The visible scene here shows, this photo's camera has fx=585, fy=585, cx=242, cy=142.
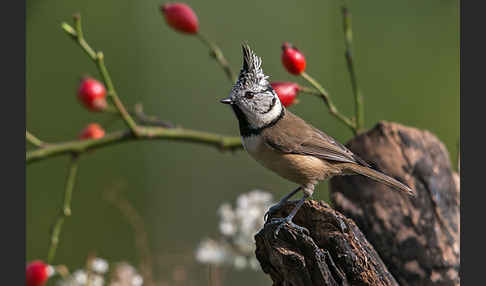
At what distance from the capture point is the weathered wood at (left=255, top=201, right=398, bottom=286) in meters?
1.54

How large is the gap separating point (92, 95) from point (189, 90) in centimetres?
237

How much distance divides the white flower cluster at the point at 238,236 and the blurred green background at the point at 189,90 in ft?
3.68

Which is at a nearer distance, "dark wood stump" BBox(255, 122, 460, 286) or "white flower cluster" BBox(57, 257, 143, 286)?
"dark wood stump" BBox(255, 122, 460, 286)

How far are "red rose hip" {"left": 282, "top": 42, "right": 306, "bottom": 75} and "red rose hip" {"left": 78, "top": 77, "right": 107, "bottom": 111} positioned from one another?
27.6 inches

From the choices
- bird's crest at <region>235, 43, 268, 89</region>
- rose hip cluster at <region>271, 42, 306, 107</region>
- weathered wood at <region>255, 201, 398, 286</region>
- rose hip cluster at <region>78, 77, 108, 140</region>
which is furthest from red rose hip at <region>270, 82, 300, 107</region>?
rose hip cluster at <region>78, 77, 108, 140</region>

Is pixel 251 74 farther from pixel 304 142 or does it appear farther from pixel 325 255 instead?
pixel 325 255

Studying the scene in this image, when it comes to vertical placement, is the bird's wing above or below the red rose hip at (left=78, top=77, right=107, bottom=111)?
below

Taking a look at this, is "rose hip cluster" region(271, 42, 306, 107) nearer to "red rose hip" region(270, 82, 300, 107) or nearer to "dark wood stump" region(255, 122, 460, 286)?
"red rose hip" region(270, 82, 300, 107)

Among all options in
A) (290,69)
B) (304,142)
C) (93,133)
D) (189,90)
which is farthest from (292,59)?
(189,90)

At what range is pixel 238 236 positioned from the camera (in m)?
2.19

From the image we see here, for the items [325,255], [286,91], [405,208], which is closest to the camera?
[325,255]

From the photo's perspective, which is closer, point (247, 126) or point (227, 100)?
point (227, 100)

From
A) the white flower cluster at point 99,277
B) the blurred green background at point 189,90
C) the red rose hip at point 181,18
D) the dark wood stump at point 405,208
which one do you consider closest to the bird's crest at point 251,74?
the dark wood stump at point 405,208

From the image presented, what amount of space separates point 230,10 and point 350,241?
2932mm
